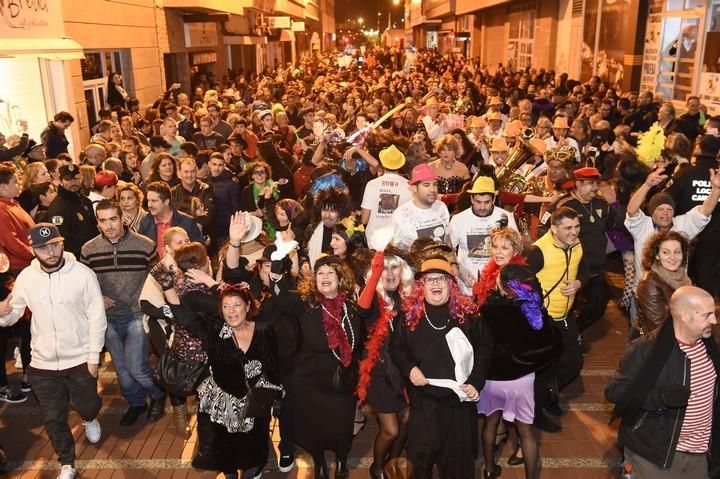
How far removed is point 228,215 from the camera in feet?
27.7

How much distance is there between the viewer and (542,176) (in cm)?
824

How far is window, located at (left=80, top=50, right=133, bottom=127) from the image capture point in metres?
16.3

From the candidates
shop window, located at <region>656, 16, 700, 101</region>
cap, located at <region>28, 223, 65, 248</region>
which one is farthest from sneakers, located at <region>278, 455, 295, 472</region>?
shop window, located at <region>656, 16, 700, 101</region>

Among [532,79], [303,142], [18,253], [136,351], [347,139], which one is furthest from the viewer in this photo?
[532,79]

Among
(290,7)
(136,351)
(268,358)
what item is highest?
(290,7)

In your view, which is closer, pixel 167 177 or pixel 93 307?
pixel 93 307

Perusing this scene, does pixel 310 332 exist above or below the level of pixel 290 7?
below

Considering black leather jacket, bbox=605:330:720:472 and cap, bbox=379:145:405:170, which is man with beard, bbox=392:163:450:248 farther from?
black leather jacket, bbox=605:330:720:472

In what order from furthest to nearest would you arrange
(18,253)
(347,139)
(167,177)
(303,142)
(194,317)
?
(303,142) < (347,139) < (167,177) < (18,253) < (194,317)

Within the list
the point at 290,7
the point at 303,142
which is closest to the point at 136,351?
the point at 303,142

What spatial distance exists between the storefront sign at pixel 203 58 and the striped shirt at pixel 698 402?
23.3 m

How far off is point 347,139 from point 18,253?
529 cm

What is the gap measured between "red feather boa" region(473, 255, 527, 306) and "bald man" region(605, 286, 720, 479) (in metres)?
1.05

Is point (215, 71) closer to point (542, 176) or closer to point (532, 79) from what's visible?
point (532, 79)
